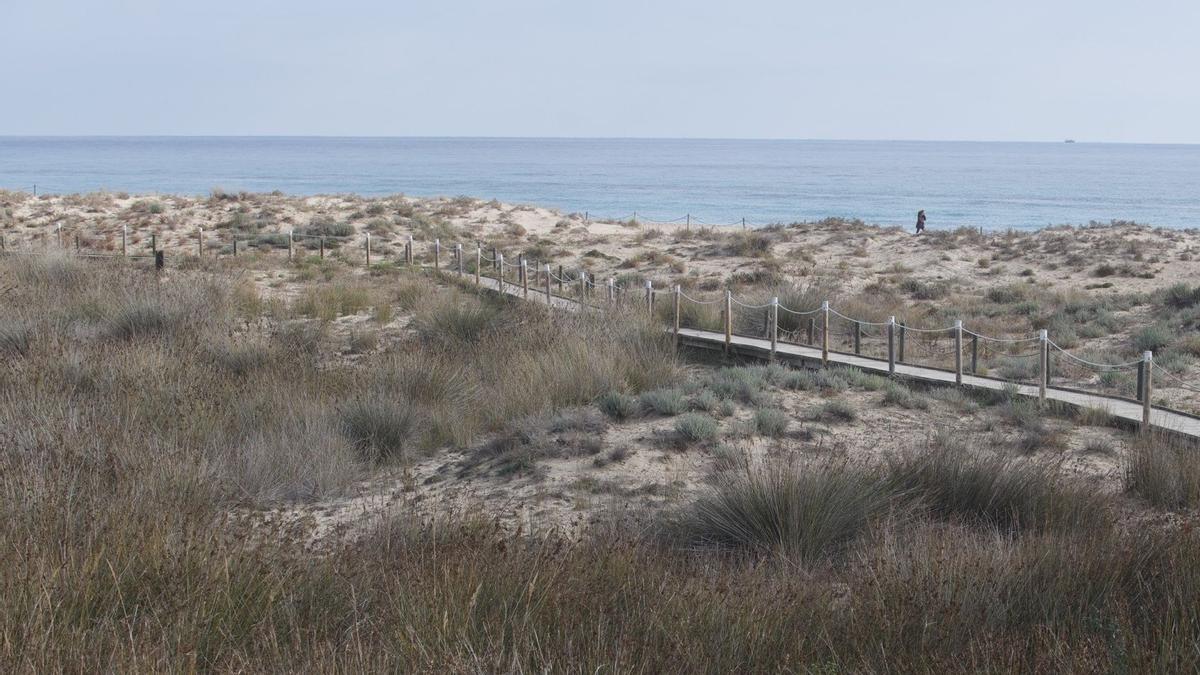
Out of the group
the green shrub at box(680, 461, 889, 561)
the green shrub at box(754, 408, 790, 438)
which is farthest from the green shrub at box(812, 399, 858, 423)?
the green shrub at box(680, 461, 889, 561)

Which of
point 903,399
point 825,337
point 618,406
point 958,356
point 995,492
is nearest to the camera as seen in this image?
point 995,492

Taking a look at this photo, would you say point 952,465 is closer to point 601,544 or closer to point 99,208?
point 601,544

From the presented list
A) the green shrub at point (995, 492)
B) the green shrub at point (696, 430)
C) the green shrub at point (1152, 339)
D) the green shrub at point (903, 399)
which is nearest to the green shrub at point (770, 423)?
the green shrub at point (696, 430)

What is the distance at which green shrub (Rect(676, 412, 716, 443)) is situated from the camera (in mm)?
9906

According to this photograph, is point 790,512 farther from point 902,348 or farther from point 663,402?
point 902,348

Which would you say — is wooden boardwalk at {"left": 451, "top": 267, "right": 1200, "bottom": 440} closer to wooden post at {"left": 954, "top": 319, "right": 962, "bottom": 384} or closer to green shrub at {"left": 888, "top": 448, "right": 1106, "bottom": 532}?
wooden post at {"left": 954, "top": 319, "right": 962, "bottom": 384}

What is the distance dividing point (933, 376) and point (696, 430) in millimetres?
4610

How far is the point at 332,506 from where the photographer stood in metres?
8.12

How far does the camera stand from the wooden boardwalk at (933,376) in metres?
10.8

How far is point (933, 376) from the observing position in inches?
521

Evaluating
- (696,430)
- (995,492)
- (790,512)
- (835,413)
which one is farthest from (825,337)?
(790,512)

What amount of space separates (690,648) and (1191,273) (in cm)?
2862

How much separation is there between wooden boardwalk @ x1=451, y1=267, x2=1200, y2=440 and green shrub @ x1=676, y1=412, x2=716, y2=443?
13.5 ft

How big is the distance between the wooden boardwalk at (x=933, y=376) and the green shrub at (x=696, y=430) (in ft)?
13.5
